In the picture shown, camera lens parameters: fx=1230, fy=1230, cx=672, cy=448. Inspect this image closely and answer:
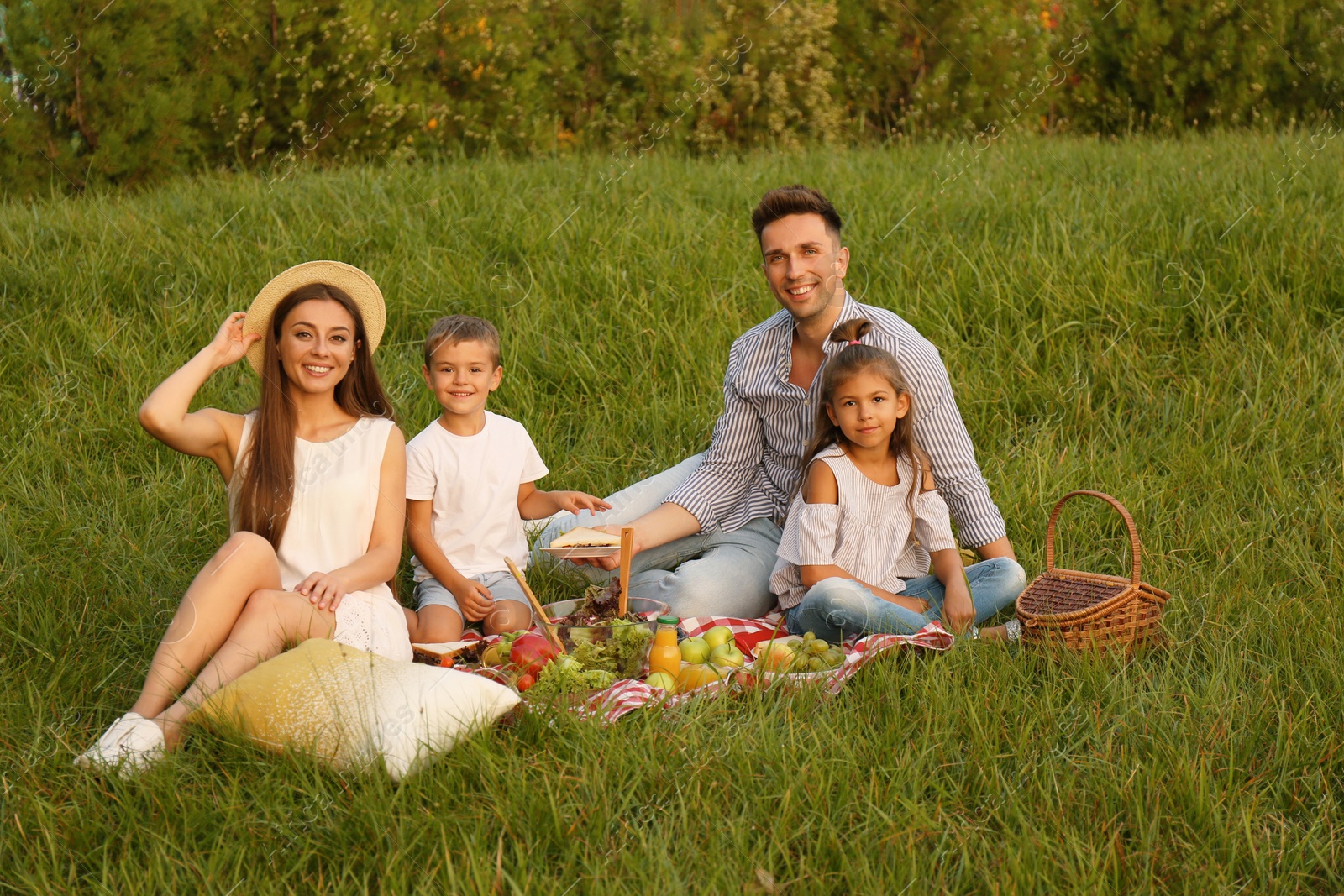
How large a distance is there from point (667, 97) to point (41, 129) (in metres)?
4.06

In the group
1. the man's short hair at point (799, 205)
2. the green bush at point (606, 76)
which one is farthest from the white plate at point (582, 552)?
the green bush at point (606, 76)

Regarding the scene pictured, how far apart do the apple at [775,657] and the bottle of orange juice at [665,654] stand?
0.22m

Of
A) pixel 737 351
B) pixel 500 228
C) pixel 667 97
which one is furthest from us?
pixel 667 97

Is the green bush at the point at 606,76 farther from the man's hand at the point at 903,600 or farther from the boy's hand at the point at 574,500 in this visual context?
the man's hand at the point at 903,600

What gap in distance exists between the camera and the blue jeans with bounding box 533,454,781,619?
4156 millimetres

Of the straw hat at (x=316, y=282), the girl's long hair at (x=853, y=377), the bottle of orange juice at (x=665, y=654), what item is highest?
the straw hat at (x=316, y=282)

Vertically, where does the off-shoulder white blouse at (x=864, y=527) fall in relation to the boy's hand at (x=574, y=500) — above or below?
below

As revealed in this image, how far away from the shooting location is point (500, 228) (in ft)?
21.3

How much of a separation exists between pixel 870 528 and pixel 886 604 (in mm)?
314

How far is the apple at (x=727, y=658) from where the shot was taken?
11.1ft

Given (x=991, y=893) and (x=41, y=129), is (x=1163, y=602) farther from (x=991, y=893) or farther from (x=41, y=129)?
(x=41, y=129)

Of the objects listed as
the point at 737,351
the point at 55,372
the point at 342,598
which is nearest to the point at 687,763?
the point at 342,598

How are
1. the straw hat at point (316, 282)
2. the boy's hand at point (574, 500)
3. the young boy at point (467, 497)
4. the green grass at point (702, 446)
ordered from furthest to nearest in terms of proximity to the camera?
the boy's hand at point (574, 500)
the young boy at point (467, 497)
the straw hat at point (316, 282)
the green grass at point (702, 446)

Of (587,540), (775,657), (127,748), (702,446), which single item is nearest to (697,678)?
(775,657)
